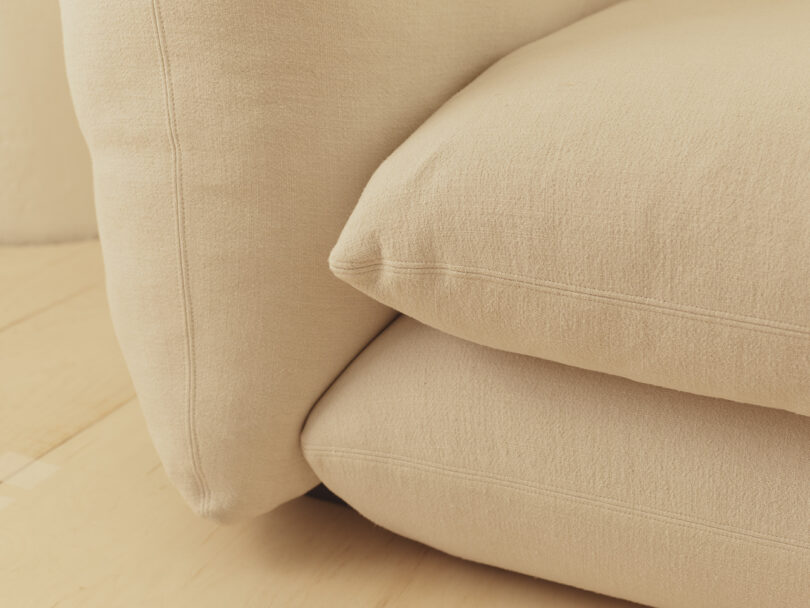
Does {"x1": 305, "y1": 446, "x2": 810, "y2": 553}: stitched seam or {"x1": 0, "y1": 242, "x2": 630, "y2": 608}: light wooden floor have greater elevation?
{"x1": 305, "y1": 446, "x2": 810, "y2": 553}: stitched seam

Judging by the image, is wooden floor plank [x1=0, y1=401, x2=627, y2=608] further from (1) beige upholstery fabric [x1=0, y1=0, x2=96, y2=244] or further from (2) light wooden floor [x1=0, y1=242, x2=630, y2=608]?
(1) beige upholstery fabric [x1=0, y1=0, x2=96, y2=244]

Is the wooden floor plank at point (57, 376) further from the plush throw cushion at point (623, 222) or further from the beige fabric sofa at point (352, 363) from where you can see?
the plush throw cushion at point (623, 222)

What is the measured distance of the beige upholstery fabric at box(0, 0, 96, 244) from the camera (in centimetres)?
159

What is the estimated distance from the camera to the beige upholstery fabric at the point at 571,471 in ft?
2.17

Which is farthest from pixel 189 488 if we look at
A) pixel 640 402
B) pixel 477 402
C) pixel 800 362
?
pixel 800 362

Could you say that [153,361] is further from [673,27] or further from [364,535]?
[673,27]

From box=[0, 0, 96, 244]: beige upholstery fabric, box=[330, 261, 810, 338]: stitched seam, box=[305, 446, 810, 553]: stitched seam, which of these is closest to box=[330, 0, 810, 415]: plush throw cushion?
box=[330, 261, 810, 338]: stitched seam

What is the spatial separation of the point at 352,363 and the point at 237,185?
0.63 ft

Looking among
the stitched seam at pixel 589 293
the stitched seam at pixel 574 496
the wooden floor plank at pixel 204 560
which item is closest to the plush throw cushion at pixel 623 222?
the stitched seam at pixel 589 293

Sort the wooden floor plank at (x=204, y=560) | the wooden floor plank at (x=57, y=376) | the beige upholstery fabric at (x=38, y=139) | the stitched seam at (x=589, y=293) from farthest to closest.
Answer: the beige upholstery fabric at (x=38, y=139) < the wooden floor plank at (x=57, y=376) < the wooden floor plank at (x=204, y=560) < the stitched seam at (x=589, y=293)

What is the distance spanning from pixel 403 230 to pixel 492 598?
1.14 ft

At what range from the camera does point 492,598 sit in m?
0.81

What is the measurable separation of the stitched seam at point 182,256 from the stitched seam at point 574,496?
0.31 feet

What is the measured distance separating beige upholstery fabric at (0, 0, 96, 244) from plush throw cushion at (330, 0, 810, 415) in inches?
43.4
